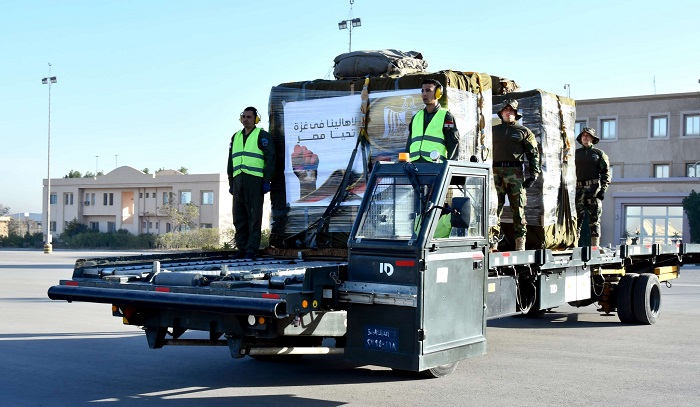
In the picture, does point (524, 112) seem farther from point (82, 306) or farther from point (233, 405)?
point (82, 306)

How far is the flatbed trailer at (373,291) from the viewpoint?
6.78 m

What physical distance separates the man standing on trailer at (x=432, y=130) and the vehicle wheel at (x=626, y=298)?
5925 mm

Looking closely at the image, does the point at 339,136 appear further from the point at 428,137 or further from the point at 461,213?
the point at 461,213

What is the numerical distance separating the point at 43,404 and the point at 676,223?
44965mm

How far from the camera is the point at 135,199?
7738 centimetres

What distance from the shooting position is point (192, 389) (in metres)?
8.05

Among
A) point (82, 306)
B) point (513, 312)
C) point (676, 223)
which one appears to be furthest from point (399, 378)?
point (676, 223)

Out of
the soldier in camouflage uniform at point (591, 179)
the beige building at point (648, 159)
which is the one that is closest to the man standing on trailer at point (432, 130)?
the soldier in camouflage uniform at point (591, 179)

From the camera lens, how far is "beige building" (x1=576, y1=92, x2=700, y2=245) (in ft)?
154

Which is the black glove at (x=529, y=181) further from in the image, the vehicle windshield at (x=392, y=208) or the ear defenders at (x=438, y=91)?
the vehicle windshield at (x=392, y=208)

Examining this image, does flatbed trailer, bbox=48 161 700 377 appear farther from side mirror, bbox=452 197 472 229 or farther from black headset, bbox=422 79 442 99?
black headset, bbox=422 79 442 99

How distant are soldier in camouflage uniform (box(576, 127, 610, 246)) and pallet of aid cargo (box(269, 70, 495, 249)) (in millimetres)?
4333

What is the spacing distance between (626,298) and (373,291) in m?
7.68

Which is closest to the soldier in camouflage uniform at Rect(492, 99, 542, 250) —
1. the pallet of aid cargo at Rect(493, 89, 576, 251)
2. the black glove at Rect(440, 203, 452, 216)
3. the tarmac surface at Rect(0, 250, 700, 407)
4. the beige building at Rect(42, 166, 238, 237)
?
the pallet of aid cargo at Rect(493, 89, 576, 251)
